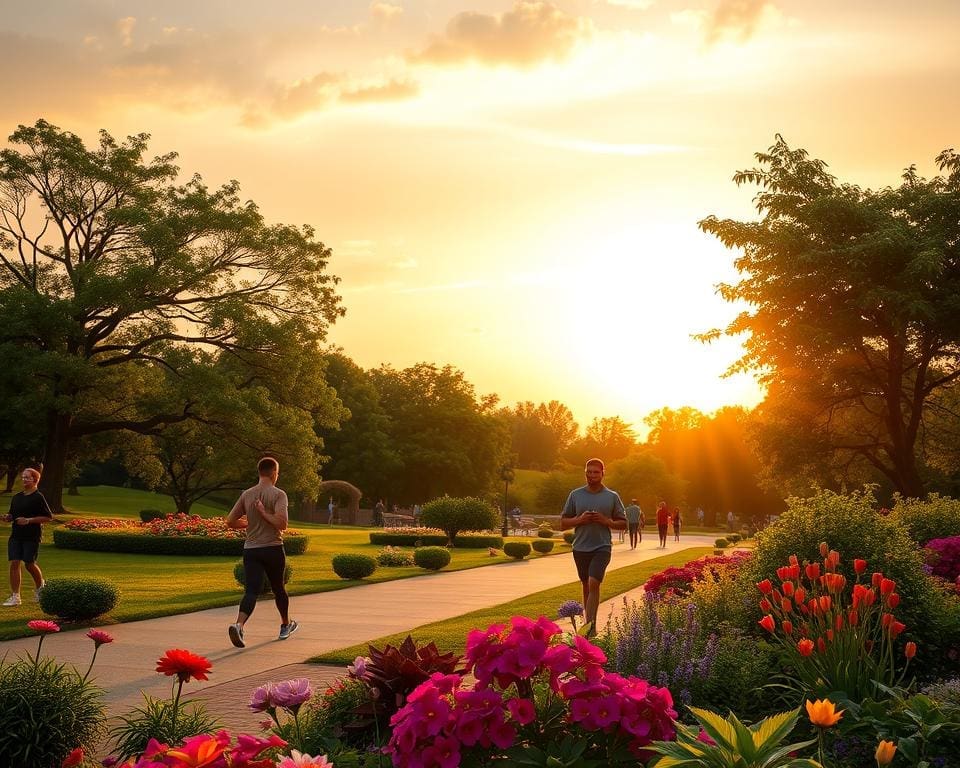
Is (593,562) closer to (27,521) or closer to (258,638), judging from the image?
(258,638)

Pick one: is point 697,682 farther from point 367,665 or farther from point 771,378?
point 771,378

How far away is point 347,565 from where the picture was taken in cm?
1916

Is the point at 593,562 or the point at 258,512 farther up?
the point at 258,512

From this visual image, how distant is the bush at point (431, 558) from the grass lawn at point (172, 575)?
33 centimetres

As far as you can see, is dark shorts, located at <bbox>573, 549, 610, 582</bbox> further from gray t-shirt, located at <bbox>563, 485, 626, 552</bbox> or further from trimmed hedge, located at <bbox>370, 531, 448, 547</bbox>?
trimmed hedge, located at <bbox>370, 531, 448, 547</bbox>

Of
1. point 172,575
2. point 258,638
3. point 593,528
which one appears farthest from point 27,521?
point 172,575

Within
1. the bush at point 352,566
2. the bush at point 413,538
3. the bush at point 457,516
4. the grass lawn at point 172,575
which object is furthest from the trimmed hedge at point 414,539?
the bush at point 352,566

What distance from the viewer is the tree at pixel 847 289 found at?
Answer: 946 inches

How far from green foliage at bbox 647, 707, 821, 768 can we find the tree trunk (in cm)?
3625

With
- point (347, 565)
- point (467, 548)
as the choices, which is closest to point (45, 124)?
point (467, 548)

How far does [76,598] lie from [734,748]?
1083 cm

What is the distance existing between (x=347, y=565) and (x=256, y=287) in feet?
69.2

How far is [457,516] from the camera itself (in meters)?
34.5

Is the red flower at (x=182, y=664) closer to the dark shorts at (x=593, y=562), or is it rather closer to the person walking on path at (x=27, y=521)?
the dark shorts at (x=593, y=562)
